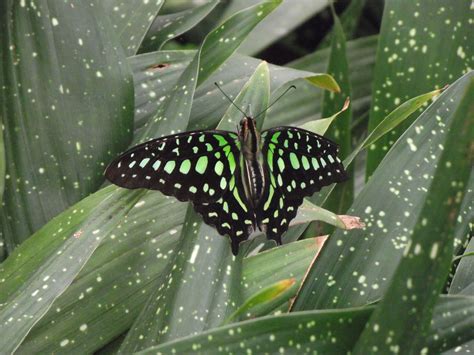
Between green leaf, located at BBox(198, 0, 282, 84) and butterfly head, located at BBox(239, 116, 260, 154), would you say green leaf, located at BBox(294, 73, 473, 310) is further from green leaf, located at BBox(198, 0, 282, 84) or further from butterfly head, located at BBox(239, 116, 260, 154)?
green leaf, located at BBox(198, 0, 282, 84)

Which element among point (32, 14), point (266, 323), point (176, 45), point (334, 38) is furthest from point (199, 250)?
point (176, 45)

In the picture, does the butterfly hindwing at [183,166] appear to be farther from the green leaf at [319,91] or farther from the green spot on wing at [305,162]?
the green leaf at [319,91]

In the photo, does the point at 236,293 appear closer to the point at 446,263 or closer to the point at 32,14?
the point at 446,263

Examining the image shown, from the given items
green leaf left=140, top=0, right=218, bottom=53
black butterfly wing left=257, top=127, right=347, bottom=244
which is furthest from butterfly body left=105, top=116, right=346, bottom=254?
green leaf left=140, top=0, right=218, bottom=53

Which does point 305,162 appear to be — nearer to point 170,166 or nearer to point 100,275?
point 170,166

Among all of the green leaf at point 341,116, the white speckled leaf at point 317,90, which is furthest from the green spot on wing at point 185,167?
the white speckled leaf at point 317,90

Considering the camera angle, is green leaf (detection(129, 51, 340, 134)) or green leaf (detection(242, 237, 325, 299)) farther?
green leaf (detection(129, 51, 340, 134))

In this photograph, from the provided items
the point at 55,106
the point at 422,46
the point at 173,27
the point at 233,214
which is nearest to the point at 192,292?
the point at 233,214
